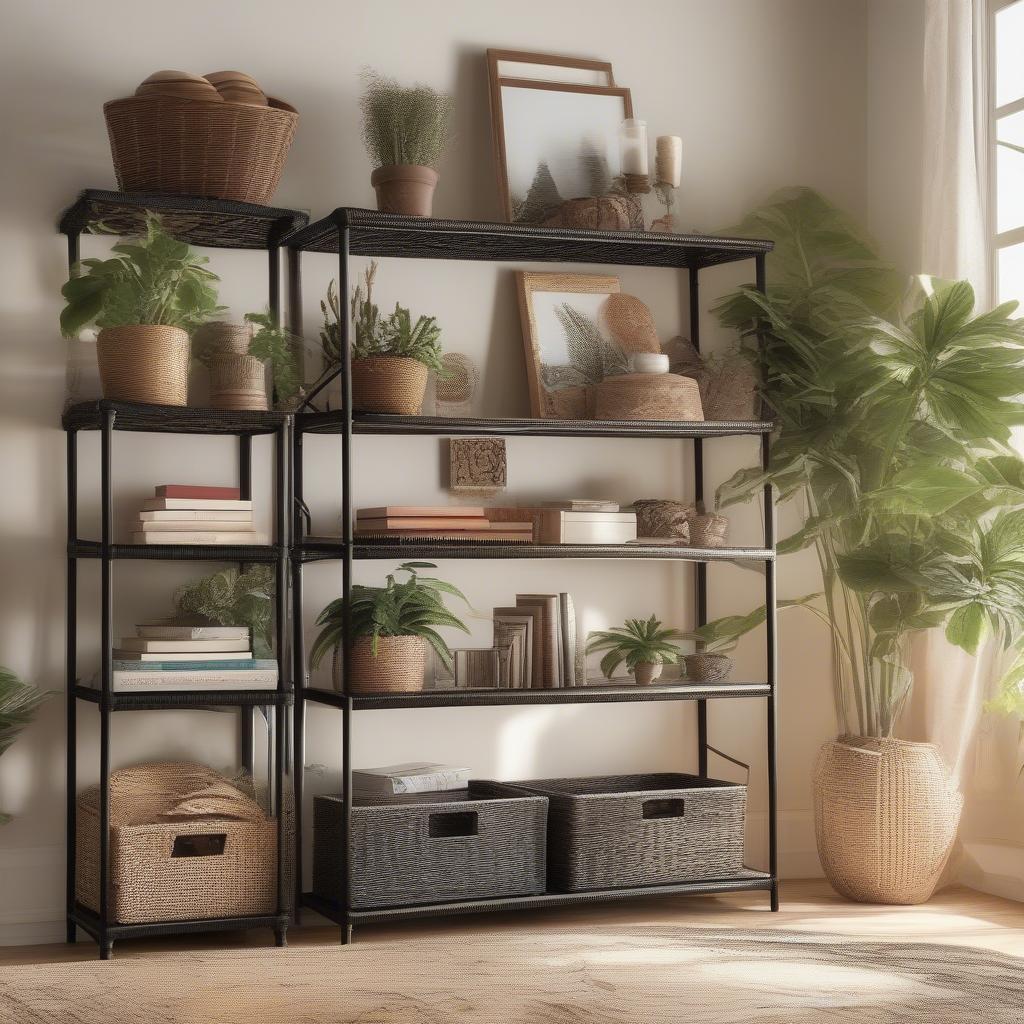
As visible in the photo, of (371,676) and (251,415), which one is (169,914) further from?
(251,415)

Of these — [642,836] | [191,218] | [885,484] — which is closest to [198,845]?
[642,836]

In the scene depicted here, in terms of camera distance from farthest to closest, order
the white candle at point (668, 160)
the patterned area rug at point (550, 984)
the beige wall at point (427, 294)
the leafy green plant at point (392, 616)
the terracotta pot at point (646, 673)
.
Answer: the white candle at point (668, 160)
the terracotta pot at point (646, 673)
the beige wall at point (427, 294)
the leafy green plant at point (392, 616)
the patterned area rug at point (550, 984)

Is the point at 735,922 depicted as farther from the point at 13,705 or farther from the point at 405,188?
the point at 405,188

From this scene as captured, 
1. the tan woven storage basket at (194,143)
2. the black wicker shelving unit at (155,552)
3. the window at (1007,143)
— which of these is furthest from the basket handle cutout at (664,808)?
the tan woven storage basket at (194,143)

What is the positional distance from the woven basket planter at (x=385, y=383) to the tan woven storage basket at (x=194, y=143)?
0.51m

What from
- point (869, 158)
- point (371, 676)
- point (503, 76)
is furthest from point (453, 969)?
point (869, 158)

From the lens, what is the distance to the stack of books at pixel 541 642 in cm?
371

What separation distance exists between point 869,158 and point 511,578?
177cm

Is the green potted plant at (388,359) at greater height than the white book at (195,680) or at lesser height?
greater

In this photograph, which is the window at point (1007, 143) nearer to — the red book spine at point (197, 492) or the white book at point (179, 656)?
the red book spine at point (197, 492)

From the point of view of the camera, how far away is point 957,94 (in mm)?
4020

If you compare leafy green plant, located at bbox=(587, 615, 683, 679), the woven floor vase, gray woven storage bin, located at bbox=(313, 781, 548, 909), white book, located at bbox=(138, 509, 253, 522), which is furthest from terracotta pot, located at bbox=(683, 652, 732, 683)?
white book, located at bbox=(138, 509, 253, 522)

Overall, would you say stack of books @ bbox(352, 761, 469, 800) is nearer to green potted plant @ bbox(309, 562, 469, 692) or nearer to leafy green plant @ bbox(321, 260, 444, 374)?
green potted plant @ bbox(309, 562, 469, 692)

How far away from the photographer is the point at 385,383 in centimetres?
Result: 356
